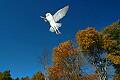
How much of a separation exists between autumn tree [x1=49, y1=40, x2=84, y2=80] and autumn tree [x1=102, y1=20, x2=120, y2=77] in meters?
4.65

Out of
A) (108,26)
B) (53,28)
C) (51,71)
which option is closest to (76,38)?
(108,26)

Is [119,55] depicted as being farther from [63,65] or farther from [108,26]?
[63,65]

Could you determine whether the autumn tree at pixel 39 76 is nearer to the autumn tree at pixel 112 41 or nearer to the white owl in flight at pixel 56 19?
the autumn tree at pixel 112 41

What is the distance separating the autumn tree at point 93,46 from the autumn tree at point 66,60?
2855 mm

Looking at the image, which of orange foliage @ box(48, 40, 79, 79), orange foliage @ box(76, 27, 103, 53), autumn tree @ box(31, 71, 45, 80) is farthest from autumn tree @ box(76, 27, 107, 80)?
autumn tree @ box(31, 71, 45, 80)

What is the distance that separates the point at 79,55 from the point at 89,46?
2844 millimetres

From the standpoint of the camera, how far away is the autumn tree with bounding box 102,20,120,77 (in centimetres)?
3275

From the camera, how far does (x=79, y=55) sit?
116ft

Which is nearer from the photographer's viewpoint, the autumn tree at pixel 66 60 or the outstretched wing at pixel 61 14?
the outstretched wing at pixel 61 14

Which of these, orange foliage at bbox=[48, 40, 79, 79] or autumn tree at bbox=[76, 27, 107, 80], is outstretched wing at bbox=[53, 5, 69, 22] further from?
orange foliage at bbox=[48, 40, 79, 79]

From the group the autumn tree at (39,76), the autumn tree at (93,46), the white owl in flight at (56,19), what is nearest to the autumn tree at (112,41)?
the autumn tree at (93,46)

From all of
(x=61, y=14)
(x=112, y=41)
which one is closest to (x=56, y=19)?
(x=61, y=14)

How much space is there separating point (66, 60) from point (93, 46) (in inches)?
198

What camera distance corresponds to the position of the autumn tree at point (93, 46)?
32.8 m
